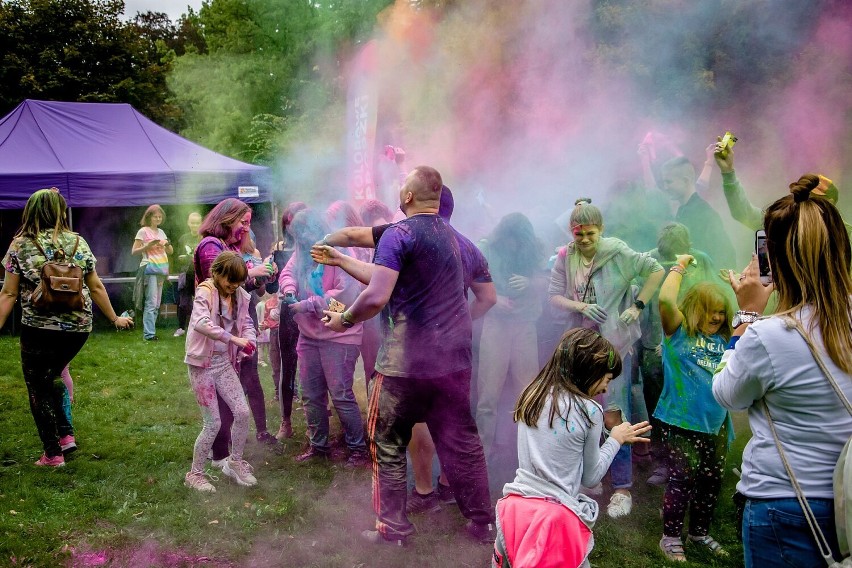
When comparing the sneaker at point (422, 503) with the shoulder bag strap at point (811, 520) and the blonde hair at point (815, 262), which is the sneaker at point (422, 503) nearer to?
the shoulder bag strap at point (811, 520)

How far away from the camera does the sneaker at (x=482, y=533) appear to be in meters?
3.62

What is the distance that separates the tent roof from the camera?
9.98 meters

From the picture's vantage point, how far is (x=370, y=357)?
507 centimetres

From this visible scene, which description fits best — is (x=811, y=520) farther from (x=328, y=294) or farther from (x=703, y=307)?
(x=328, y=294)

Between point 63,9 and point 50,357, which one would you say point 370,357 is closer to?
point 50,357

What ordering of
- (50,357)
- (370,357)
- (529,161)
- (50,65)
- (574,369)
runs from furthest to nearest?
(50,65) → (529,161) → (370,357) → (50,357) → (574,369)

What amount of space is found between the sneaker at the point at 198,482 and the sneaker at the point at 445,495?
56.2 inches

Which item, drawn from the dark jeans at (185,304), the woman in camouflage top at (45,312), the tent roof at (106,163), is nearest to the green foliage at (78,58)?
the tent roof at (106,163)

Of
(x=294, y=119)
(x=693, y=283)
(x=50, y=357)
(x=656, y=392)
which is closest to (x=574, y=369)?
(x=693, y=283)

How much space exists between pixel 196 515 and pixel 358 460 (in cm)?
123

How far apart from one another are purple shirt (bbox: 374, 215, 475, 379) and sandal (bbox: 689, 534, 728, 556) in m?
1.60

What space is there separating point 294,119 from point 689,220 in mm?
8415

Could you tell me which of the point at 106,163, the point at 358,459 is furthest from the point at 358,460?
the point at 106,163

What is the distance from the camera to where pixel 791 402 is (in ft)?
6.20
